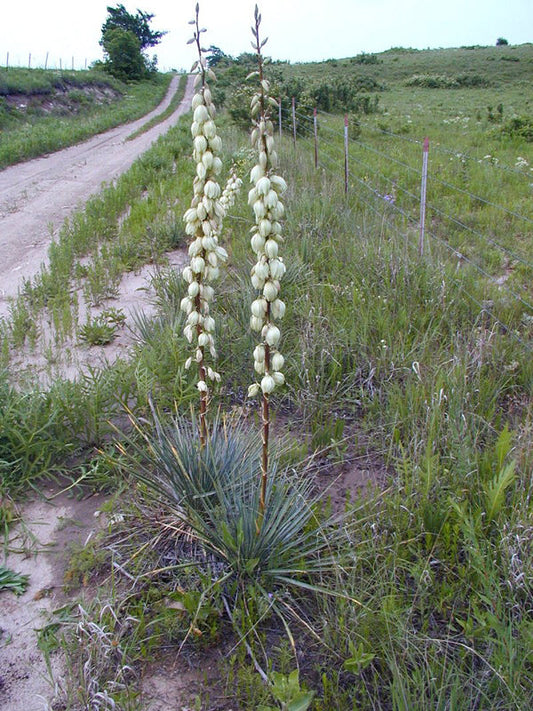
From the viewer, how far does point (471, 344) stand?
13.3 ft

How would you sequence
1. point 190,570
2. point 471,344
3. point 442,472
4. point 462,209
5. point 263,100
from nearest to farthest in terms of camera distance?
point 263,100 → point 190,570 → point 442,472 → point 471,344 → point 462,209

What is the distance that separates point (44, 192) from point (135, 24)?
184 ft

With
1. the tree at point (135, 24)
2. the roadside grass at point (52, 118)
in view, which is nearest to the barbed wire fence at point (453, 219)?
the roadside grass at point (52, 118)

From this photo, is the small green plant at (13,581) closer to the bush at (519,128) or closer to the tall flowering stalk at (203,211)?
the tall flowering stalk at (203,211)

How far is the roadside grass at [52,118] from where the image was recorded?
1631 centimetres

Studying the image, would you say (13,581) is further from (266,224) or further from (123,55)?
(123,55)

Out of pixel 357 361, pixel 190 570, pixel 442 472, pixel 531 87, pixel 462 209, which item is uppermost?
pixel 531 87

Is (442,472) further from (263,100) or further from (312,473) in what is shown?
(263,100)

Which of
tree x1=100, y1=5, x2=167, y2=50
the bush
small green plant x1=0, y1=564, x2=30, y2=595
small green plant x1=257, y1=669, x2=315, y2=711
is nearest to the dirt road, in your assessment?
small green plant x1=0, y1=564, x2=30, y2=595

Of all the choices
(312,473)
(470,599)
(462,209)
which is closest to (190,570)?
(312,473)

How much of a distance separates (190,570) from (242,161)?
28.7ft

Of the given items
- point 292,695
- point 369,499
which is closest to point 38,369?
point 369,499

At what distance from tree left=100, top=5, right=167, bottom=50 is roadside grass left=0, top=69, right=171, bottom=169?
24.1m

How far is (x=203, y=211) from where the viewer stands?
2.46 metres
